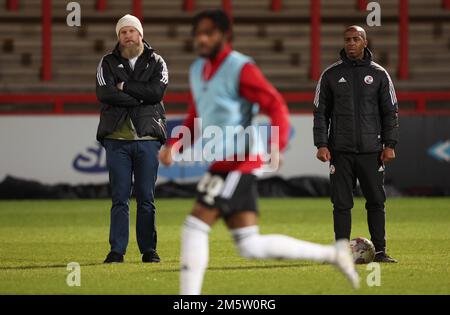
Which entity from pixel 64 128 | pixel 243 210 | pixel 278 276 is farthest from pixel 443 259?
pixel 64 128

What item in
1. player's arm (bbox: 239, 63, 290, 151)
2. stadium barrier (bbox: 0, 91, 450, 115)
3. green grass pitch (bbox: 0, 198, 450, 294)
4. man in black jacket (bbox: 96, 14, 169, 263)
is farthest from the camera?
stadium barrier (bbox: 0, 91, 450, 115)

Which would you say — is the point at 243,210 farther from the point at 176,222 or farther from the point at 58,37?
the point at 58,37

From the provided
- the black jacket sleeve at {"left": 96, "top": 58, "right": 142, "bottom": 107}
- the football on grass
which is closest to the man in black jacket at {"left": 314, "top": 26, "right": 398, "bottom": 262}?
the football on grass

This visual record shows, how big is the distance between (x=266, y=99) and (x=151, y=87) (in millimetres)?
3129

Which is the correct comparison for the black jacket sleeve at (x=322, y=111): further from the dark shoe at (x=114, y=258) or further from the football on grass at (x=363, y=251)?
the dark shoe at (x=114, y=258)

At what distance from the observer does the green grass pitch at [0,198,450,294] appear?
819 cm

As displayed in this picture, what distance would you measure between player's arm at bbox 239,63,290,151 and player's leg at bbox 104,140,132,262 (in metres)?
3.14

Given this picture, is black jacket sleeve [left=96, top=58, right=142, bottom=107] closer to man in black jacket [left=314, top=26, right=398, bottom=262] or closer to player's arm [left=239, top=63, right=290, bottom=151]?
man in black jacket [left=314, top=26, right=398, bottom=262]

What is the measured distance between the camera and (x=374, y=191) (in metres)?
9.77

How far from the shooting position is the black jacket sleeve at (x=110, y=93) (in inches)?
384

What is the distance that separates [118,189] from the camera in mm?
9836

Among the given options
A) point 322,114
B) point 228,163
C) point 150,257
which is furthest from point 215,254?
point 228,163

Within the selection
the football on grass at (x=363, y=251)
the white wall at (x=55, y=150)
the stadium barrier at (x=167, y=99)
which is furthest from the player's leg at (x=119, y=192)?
the stadium barrier at (x=167, y=99)

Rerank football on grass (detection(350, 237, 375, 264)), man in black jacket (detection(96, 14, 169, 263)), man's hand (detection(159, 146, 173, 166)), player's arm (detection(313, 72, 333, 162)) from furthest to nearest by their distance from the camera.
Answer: man in black jacket (detection(96, 14, 169, 263)) → player's arm (detection(313, 72, 333, 162)) → football on grass (detection(350, 237, 375, 264)) → man's hand (detection(159, 146, 173, 166))
